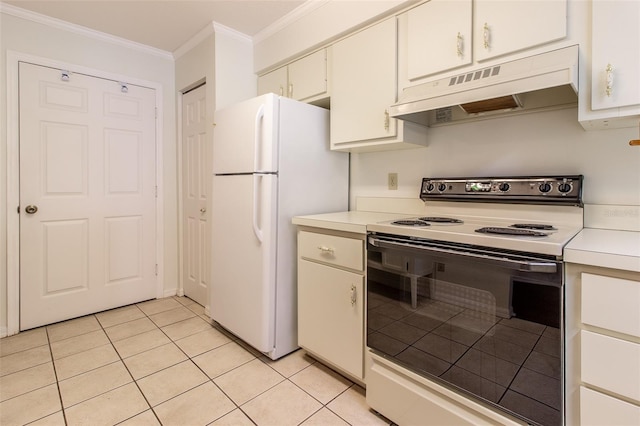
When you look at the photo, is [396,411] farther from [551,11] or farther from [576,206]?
[551,11]

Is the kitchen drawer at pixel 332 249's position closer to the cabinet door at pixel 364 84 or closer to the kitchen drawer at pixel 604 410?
the cabinet door at pixel 364 84

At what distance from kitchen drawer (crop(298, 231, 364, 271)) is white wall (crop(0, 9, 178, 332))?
6.24 ft

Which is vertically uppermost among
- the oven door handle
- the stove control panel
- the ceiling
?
the ceiling

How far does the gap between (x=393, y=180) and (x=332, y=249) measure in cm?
77

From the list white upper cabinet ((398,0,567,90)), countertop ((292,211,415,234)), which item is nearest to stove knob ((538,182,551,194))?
white upper cabinet ((398,0,567,90))

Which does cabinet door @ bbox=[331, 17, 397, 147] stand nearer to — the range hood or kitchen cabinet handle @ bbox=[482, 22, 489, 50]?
the range hood

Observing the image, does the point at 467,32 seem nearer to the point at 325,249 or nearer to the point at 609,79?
the point at 609,79

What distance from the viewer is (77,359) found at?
82.0 inches

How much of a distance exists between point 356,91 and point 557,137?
1123 millimetres

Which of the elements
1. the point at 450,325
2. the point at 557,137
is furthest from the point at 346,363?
the point at 557,137

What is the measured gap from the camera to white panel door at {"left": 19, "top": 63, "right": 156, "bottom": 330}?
252 centimetres

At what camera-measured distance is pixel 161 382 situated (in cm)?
183

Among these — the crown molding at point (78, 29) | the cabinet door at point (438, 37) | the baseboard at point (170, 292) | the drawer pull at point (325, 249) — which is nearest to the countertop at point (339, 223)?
the drawer pull at point (325, 249)

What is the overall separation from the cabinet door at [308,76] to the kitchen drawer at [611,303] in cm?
189
